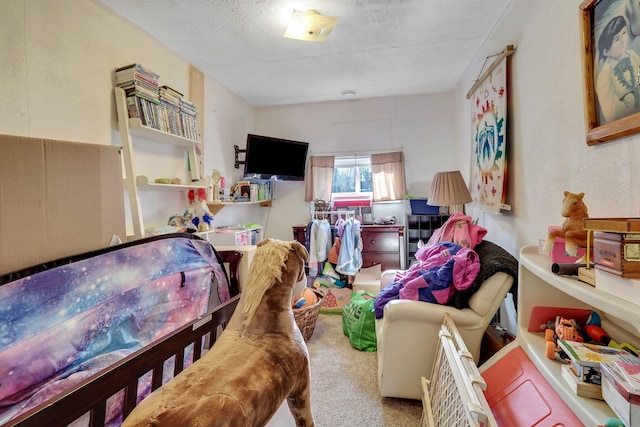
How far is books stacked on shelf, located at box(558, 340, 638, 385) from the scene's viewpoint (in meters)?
0.70

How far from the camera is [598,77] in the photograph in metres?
0.99

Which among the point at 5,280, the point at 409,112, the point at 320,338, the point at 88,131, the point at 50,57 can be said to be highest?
the point at 409,112

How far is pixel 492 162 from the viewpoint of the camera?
1990 millimetres

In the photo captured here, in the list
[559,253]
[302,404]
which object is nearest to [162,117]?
[302,404]

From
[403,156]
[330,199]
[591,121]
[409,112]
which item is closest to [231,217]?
[330,199]

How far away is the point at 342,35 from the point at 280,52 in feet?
1.93

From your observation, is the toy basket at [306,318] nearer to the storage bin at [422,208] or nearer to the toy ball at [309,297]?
the toy ball at [309,297]

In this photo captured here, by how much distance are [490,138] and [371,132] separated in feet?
6.23

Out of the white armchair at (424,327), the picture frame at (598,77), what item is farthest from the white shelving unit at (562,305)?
the picture frame at (598,77)

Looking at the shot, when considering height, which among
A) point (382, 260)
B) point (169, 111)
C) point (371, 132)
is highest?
point (371, 132)

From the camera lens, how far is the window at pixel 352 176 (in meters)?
3.90

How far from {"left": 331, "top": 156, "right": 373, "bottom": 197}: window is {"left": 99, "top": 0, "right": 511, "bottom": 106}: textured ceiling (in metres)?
0.98

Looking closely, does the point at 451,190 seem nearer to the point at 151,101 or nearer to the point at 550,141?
the point at 550,141

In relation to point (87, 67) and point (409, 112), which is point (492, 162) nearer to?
point (409, 112)
